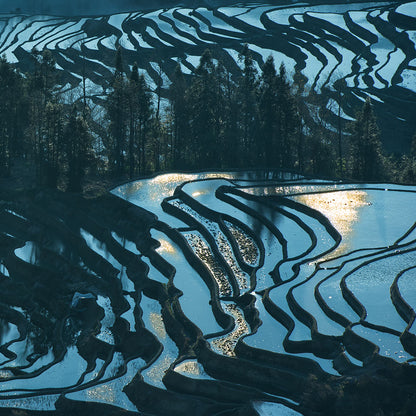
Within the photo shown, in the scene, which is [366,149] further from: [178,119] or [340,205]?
[340,205]

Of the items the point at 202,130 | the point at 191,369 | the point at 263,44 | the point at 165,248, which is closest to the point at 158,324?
the point at 191,369

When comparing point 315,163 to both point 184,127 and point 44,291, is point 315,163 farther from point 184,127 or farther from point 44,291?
point 44,291

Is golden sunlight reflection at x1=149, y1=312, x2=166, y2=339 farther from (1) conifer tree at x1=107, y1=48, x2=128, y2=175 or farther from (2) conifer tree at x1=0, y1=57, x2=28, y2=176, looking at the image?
(2) conifer tree at x1=0, y1=57, x2=28, y2=176

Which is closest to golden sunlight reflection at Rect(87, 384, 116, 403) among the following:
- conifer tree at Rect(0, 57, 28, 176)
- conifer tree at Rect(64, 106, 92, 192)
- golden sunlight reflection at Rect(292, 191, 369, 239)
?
golden sunlight reflection at Rect(292, 191, 369, 239)

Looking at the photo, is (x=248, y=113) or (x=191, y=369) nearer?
(x=191, y=369)

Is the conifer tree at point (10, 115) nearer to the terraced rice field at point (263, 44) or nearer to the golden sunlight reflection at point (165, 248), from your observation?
the terraced rice field at point (263, 44)
